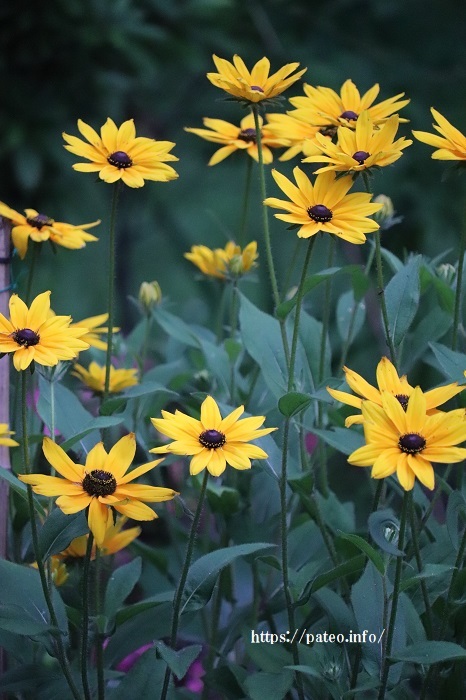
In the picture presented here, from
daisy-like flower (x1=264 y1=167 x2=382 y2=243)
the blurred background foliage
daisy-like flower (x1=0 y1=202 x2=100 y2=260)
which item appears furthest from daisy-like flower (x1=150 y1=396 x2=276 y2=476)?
the blurred background foliage

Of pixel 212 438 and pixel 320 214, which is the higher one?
pixel 320 214

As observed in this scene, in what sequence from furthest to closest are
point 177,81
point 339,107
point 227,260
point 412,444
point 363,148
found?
point 177,81 → point 227,260 → point 339,107 → point 363,148 → point 412,444

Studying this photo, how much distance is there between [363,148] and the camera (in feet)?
2.02

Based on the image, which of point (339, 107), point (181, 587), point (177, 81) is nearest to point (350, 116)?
point (339, 107)

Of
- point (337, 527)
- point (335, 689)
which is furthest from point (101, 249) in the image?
point (335, 689)

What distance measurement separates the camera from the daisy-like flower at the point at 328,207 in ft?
1.90

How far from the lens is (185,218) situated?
243 centimetres

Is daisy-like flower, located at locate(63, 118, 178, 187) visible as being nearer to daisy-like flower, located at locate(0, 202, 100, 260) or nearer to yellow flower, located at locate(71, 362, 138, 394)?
daisy-like flower, located at locate(0, 202, 100, 260)

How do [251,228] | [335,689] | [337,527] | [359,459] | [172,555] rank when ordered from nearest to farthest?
[359,459]
[335,689]
[337,527]
[172,555]
[251,228]

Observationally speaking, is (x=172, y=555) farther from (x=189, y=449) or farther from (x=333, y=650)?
(x=189, y=449)

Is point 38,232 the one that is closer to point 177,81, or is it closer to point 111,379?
point 111,379

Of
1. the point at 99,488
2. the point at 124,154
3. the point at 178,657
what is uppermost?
the point at 124,154

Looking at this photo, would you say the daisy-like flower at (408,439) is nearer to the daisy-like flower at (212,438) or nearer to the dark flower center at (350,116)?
the daisy-like flower at (212,438)

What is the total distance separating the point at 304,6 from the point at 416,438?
1.54m
